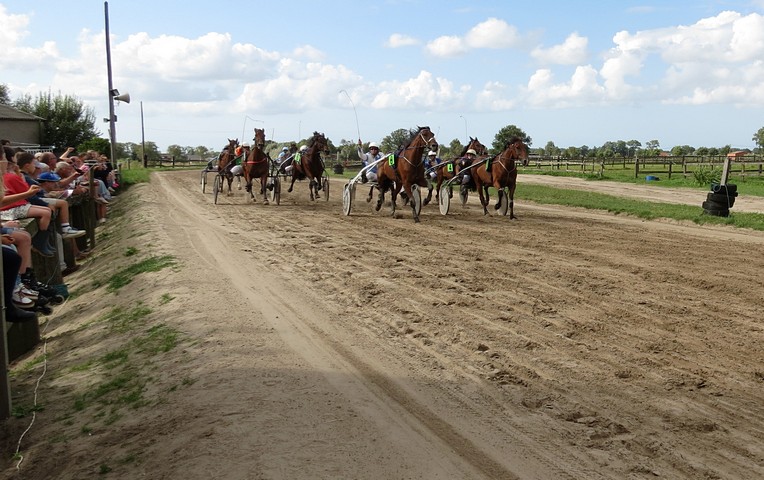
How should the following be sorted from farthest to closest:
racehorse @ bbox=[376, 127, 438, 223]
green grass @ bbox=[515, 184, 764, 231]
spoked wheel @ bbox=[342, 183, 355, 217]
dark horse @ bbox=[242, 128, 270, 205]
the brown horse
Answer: dark horse @ bbox=[242, 128, 270, 205]
spoked wheel @ bbox=[342, 183, 355, 217]
the brown horse
green grass @ bbox=[515, 184, 764, 231]
racehorse @ bbox=[376, 127, 438, 223]

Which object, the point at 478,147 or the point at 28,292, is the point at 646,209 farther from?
the point at 28,292

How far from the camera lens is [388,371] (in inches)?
220

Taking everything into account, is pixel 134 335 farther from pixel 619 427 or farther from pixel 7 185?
pixel 619 427

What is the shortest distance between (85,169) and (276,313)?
10.5 metres

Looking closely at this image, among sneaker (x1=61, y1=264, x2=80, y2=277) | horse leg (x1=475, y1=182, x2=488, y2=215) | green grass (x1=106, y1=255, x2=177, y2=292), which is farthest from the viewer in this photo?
horse leg (x1=475, y1=182, x2=488, y2=215)

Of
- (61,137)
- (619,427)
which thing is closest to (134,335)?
(619,427)

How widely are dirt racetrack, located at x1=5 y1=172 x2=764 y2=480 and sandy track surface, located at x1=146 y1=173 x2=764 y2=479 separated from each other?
0.02m

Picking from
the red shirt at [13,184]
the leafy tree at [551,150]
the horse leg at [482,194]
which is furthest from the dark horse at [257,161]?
the leafy tree at [551,150]

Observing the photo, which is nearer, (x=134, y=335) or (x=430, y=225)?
(x=134, y=335)

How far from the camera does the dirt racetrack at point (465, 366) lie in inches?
164

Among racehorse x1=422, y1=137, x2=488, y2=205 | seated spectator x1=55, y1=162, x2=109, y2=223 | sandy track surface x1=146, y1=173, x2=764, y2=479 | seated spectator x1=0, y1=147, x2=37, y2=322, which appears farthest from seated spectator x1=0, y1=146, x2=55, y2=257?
racehorse x1=422, y1=137, x2=488, y2=205

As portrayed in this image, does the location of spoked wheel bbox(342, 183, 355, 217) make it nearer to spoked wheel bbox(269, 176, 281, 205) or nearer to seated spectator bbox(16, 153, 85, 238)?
spoked wheel bbox(269, 176, 281, 205)

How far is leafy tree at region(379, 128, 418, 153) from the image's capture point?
1665cm

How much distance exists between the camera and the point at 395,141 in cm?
1917
